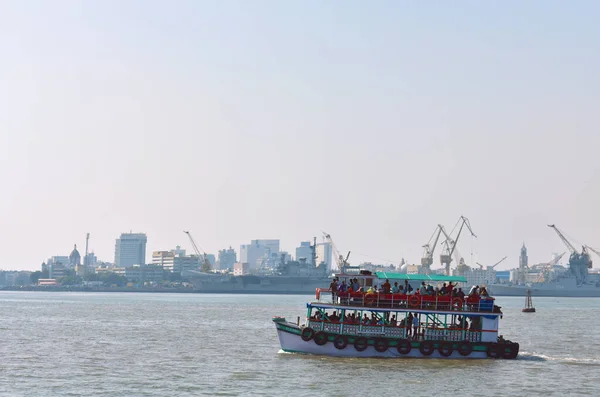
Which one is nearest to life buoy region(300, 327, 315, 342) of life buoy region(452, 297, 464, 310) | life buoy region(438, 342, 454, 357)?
life buoy region(438, 342, 454, 357)

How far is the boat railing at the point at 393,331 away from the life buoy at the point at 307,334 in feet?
1.59

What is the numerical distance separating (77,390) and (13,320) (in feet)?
222

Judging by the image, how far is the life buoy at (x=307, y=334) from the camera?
60.0 metres

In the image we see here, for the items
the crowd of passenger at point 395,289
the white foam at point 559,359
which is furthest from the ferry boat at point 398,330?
the white foam at point 559,359

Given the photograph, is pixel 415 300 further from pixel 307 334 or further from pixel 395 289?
pixel 307 334

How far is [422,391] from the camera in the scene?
4881 centimetres

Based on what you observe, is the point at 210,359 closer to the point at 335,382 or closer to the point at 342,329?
the point at 342,329

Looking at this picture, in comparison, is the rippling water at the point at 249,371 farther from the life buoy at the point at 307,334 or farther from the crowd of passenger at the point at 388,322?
the crowd of passenger at the point at 388,322

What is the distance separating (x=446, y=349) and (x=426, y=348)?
45.9 inches

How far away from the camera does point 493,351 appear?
60688 millimetres

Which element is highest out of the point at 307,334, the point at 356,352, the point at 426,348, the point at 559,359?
the point at 307,334

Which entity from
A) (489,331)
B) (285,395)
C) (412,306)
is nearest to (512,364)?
(489,331)

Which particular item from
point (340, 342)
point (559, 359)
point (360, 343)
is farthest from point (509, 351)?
point (340, 342)

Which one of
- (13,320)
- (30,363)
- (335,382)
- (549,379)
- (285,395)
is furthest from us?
(13,320)
